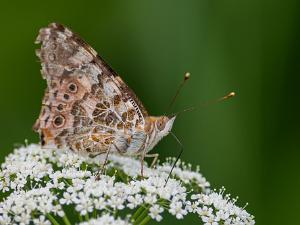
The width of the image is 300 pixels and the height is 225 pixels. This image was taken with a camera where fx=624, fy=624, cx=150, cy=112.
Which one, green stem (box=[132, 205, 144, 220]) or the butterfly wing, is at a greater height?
the butterfly wing

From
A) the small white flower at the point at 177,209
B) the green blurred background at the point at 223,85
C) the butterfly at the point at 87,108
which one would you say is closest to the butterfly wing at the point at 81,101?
the butterfly at the point at 87,108

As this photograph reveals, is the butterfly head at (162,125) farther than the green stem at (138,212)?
Yes

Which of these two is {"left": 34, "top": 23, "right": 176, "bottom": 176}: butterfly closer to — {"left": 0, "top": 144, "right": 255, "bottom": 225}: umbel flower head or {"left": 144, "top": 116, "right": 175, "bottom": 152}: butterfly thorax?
{"left": 144, "top": 116, "right": 175, "bottom": 152}: butterfly thorax

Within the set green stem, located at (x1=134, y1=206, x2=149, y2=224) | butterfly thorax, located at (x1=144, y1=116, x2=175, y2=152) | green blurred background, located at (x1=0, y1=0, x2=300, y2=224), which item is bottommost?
green stem, located at (x1=134, y1=206, x2=149, y2=224)

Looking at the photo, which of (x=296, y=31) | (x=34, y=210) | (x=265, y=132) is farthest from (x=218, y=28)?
(x=34, y=210)

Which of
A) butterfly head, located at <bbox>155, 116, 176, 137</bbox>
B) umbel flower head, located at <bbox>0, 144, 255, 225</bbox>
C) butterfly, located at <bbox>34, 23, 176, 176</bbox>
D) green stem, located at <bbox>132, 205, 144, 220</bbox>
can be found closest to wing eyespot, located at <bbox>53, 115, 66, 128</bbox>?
butterfly, located at <bbox>34, 23, 176, 176</bbox>

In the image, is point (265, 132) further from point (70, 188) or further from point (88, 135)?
point (70, 188)

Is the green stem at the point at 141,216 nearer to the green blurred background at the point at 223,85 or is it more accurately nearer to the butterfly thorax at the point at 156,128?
the butterfly thorax at the point at 156,128
